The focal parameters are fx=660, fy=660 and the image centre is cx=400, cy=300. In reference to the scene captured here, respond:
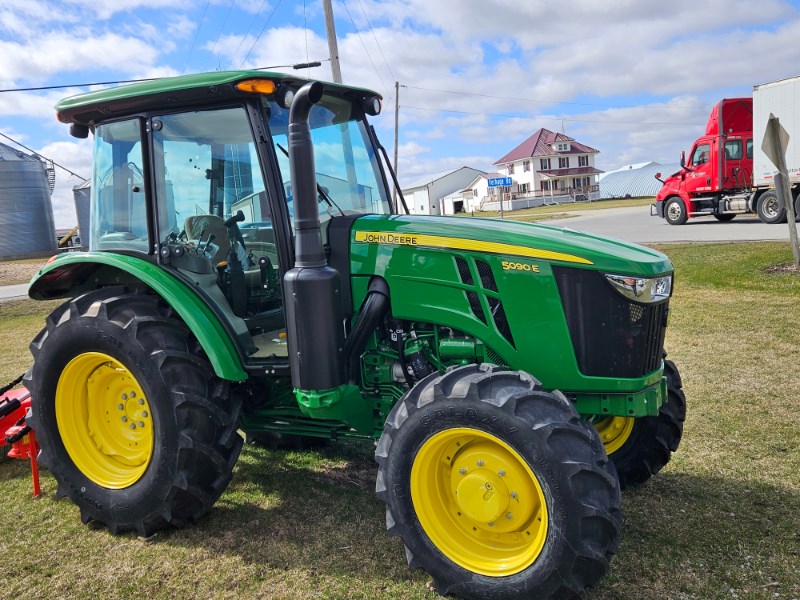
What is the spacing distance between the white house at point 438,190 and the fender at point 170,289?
68188mm

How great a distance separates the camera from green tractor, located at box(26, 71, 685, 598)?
2.88m

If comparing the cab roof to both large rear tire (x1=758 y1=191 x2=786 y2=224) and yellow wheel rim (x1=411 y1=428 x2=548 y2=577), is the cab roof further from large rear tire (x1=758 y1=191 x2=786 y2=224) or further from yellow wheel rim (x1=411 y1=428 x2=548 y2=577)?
large rear tire (x1=758 y1=191 x2=786 y2=224)

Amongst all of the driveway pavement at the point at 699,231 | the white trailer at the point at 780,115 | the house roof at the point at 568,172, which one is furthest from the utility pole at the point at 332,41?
the house roof at the point at 568,172

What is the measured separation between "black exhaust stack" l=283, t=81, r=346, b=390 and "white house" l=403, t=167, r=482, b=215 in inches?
2713

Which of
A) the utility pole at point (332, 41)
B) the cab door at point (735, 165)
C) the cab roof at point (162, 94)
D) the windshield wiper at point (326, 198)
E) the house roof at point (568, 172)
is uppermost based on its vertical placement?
the house roof at point (568, 172)

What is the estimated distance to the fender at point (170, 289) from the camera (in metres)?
3.46

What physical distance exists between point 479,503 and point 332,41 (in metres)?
14.0

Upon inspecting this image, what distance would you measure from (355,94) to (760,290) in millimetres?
8075

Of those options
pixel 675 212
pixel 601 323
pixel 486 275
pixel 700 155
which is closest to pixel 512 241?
pixel 486 275

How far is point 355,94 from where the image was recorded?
404cm

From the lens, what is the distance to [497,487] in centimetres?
290

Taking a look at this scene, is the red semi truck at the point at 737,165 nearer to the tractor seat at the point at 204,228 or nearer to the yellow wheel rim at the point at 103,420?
the tractor seat at the point at 204,228

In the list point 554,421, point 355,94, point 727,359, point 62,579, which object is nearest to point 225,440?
point 62,579

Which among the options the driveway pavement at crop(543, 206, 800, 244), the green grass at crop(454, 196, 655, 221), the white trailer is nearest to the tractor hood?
→ the driveway pavement at crop(543, 206, 800, 244)
